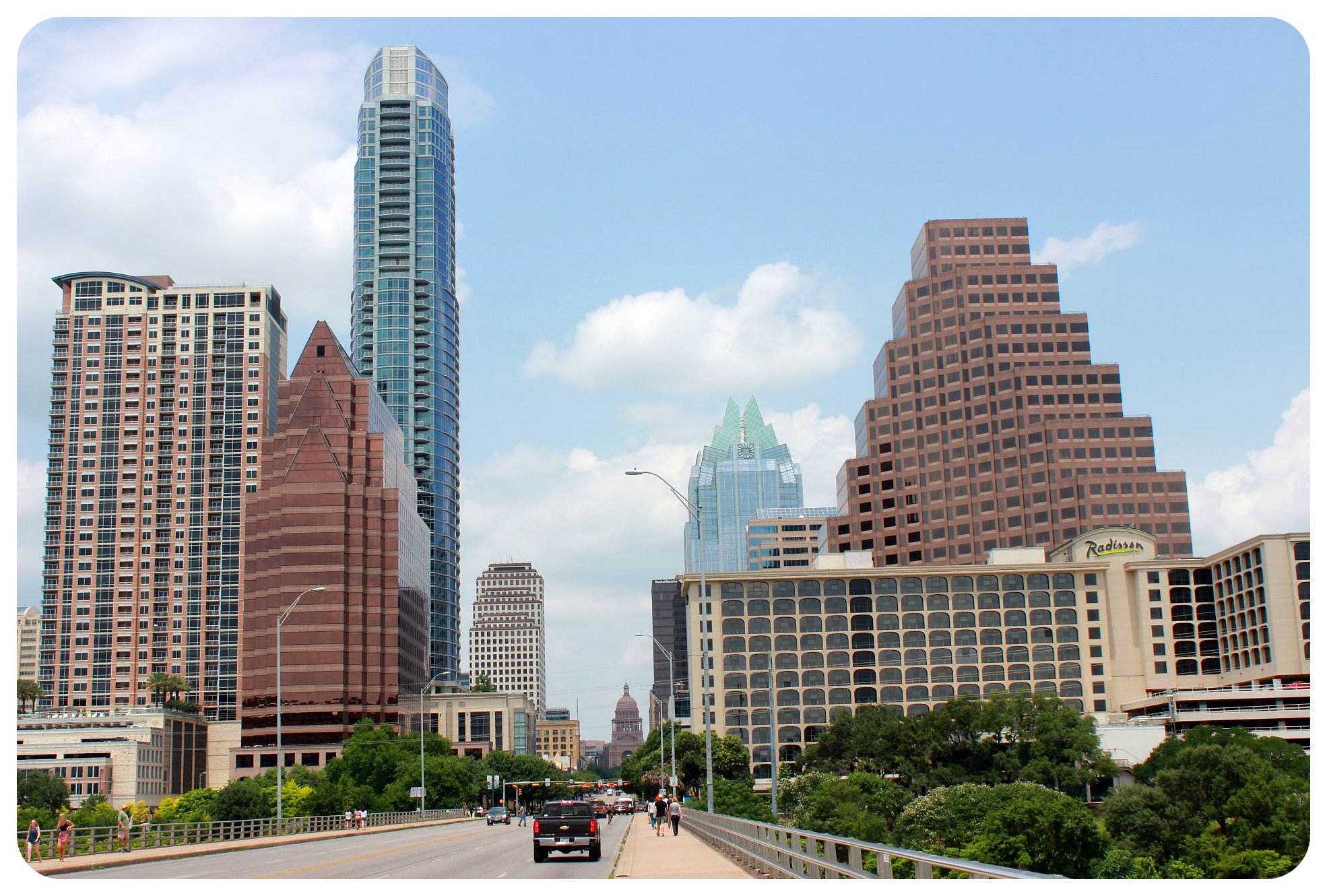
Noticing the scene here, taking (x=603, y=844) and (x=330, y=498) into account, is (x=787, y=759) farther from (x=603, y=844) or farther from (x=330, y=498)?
(x=603, y=844)

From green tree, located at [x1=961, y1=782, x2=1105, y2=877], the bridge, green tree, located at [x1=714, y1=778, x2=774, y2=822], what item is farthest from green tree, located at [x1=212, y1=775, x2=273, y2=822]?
green tree, located at [x1=961, y1=782, x2=1105, y2=877]

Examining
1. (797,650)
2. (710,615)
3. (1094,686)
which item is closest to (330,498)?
(710,615)

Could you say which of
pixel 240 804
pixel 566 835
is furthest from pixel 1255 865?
→ pixel 240 804

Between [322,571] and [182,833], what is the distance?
117956 mm

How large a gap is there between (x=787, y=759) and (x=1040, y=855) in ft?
415

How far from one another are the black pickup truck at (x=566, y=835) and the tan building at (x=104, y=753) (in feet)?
484

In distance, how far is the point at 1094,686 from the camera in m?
179

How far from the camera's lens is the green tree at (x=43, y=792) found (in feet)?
475

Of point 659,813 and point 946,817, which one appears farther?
point 946,817

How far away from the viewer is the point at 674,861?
128 ft

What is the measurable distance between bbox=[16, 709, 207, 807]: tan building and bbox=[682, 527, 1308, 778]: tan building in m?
78.3

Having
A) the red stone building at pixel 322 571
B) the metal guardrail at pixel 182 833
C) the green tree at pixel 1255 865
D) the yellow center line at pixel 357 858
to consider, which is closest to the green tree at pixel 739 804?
the yellow center line at pixel 357 858

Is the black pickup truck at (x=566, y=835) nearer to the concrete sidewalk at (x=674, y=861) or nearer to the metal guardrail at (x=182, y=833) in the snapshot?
the concrete sidewalk at (x=674, y=861)

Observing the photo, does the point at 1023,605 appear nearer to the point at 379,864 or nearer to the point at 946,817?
the point at 946,817
